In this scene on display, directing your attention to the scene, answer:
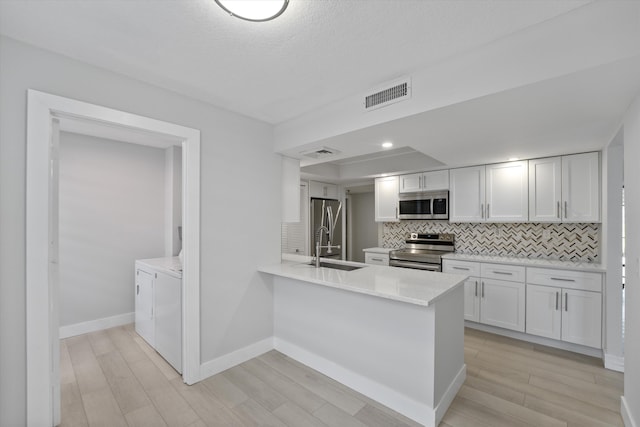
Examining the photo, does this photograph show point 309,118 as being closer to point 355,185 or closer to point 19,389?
→ point 19,389

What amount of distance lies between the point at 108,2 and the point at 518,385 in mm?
3813

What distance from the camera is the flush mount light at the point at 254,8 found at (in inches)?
52.0

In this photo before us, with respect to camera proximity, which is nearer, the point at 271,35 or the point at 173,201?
the point at 271,35

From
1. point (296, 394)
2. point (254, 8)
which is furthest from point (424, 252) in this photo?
point (254, 8)

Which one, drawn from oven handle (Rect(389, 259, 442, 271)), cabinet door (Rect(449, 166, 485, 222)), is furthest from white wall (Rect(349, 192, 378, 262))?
cabinet door (Rect(449, 166, 485, 222))

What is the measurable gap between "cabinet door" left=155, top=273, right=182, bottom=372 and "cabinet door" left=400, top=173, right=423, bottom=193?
350 centimetres

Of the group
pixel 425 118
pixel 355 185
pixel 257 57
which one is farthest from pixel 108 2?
pixel 355 185

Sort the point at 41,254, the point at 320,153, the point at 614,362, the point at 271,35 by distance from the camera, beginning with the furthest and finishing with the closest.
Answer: the point at 320,153 → the point at 614,362 → the point at 41,254 → the point at 271,35

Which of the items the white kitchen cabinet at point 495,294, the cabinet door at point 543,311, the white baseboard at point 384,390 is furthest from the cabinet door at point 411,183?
the white baseboard at point 384,390

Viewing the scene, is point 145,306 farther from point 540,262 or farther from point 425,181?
point 540,262

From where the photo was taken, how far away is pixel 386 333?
2.22 metres

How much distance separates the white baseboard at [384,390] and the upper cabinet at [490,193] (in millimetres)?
2181

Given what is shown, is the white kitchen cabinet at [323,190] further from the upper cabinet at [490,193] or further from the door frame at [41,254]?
the door frame at [41,254]

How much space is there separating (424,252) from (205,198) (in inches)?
134
